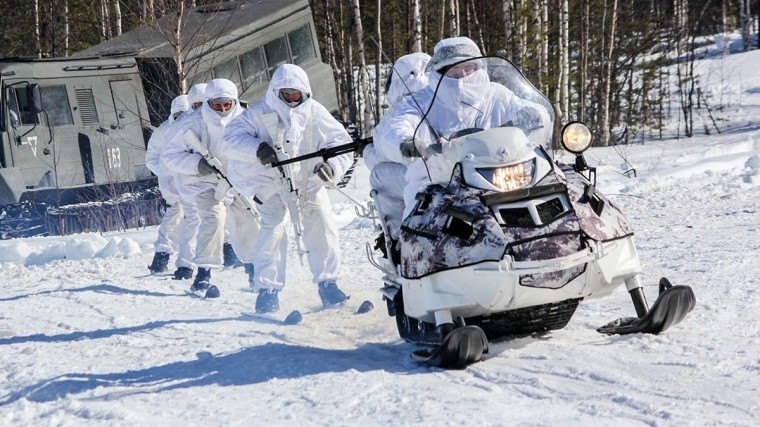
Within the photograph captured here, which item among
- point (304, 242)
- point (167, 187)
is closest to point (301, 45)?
point (167, 187)

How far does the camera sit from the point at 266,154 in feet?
26.1

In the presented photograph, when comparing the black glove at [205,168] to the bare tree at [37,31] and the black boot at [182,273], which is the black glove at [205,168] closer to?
the black boot at [182,273]

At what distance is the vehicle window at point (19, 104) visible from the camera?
58.0 ft

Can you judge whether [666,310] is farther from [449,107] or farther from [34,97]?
[34,97]

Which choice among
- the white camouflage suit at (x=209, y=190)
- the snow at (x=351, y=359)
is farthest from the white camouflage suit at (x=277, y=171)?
the white camouflage suit at (x=209, y=190)

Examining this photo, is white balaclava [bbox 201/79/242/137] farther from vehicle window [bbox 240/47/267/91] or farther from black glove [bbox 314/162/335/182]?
vehicle window [bbox 240/47/267/91]

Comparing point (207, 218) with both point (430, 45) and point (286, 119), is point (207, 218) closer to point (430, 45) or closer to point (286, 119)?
point (286, 119)

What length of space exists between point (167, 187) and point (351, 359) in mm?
6464

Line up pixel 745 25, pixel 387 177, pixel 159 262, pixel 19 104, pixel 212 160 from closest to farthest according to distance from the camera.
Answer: pixel 387 177 < pixel 212 160 < pixel 159 262 < pixel 19 104 < pixel 745 25

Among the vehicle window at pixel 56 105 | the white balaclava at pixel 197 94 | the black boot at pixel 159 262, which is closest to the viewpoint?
the white balaclava at pixel 197 94

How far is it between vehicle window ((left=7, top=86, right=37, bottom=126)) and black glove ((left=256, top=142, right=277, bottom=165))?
1085 cm

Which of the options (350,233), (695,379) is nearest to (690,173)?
(350,233)

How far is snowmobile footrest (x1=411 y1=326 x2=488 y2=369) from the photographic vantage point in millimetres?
5199

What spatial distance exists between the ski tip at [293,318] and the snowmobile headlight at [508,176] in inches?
108
